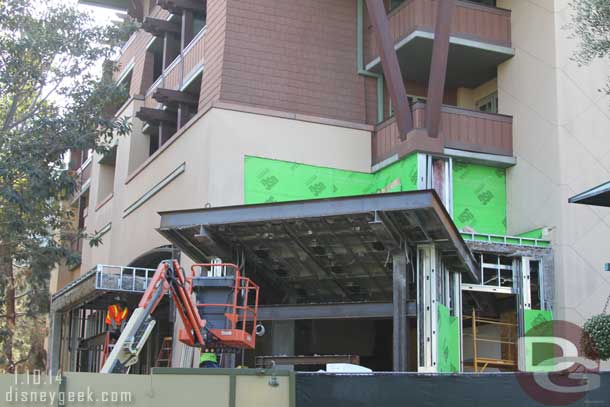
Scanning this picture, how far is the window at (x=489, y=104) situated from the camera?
86.2 ft

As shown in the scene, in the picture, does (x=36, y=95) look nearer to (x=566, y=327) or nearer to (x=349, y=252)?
(x=349, y=252)

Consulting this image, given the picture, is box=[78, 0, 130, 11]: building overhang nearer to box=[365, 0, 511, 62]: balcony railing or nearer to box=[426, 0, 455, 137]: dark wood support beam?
box=[365, 0, 511, 62]: balcony railing

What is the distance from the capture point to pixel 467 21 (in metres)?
24.8

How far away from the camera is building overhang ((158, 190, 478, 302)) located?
1767 centimetres

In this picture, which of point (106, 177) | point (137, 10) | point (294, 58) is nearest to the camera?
point (294, 58)

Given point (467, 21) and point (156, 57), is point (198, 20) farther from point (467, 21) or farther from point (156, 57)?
point (467, 21)

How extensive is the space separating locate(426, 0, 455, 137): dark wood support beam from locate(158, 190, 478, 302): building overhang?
4712mm

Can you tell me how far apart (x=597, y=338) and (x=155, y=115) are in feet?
61.0

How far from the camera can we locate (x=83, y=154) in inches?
1838

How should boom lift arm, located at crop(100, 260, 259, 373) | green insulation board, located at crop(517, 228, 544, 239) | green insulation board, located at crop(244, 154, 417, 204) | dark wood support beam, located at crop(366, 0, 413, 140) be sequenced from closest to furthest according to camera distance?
boom lift arm, located at crop(100, 260, 259, 373), green insulation board, located at crop(517, 228, 544, 239), dark wood support beam, located at crop(366, 0, 413, 140), green insulation board, located at crop(244, 154, 417, 204)

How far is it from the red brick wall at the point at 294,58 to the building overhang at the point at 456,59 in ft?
3.30
